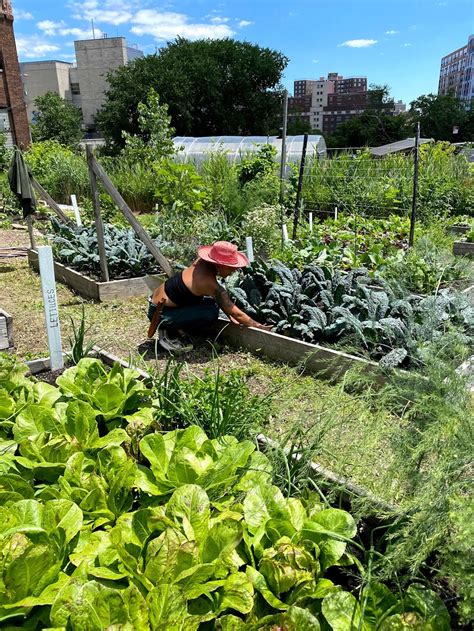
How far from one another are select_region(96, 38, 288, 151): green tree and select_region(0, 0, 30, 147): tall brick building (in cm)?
876

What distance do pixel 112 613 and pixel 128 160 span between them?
1403 centimetres

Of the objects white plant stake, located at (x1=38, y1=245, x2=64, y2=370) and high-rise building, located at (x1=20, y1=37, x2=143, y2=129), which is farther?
high-rise building, located at (x1=20, y1=37, x2=143, y2=129)

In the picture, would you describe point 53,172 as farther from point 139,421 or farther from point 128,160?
point 139,421

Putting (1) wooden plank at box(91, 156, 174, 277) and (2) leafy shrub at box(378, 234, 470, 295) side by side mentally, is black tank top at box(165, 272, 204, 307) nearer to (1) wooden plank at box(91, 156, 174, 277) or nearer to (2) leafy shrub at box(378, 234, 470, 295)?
(1) wooden plank at box(91, 156, 174, 277)

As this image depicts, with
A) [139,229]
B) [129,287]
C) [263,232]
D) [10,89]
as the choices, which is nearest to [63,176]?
[263,232]

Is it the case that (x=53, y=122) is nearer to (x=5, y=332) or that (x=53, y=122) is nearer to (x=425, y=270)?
(x=425, y=270)

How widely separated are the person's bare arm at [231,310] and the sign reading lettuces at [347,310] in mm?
207

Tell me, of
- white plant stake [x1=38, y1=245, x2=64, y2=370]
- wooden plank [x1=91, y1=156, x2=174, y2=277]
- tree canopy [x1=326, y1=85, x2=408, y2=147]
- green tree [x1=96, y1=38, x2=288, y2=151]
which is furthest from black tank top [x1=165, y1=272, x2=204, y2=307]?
tree canopy [x1=326, y1=85, x2=408, y2=147]

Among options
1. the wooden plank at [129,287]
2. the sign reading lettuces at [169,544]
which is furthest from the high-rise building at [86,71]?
the sign reading lettuces at [169,544]

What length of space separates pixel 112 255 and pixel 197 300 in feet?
8.53

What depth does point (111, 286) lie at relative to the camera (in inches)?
237

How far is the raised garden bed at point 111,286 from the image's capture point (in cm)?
599

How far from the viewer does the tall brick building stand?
25609mm

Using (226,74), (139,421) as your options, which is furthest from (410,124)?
(139,421)
